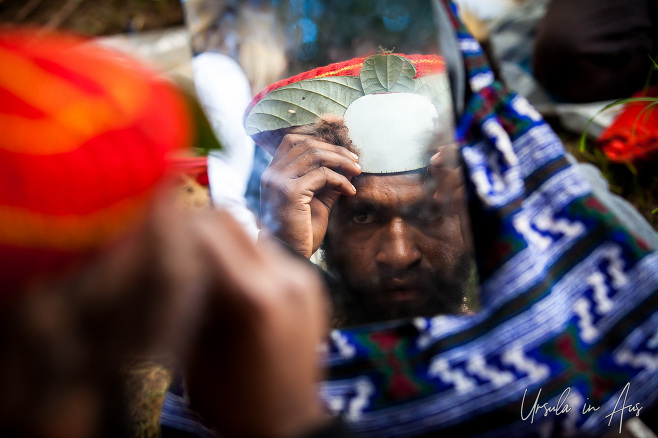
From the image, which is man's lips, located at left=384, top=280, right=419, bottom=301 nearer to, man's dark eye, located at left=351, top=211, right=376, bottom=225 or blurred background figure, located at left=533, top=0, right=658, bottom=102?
man's dark eye, located at left=351, top=211, right=376, bottom=225

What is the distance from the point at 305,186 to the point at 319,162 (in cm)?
2

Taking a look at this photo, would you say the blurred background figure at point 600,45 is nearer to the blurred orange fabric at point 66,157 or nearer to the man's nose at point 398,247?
the man's nose at point 398,247

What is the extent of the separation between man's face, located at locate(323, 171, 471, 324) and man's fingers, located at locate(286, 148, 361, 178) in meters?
0.02

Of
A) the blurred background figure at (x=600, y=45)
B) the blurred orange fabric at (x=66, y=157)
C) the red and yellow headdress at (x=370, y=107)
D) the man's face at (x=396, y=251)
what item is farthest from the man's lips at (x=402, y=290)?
the blurred background figure at (x=600, y=45)

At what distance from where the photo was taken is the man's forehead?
404 mm

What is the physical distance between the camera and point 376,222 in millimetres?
417

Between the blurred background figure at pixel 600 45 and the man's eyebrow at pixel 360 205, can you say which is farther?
the blurred background figure at pixel 600 45

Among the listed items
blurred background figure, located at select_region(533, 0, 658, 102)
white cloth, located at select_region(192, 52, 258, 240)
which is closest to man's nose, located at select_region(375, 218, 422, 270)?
white cloth, located at select_region(192, 52, 258, 240)

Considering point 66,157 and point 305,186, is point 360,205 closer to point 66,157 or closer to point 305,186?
point 305,186

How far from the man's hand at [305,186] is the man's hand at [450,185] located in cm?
8

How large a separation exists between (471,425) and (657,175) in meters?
0.41

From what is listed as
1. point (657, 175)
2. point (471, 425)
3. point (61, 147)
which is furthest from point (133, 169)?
point (657, 175)

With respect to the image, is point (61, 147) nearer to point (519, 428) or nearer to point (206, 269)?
point (206, 269)

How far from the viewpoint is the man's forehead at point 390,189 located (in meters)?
0.40
